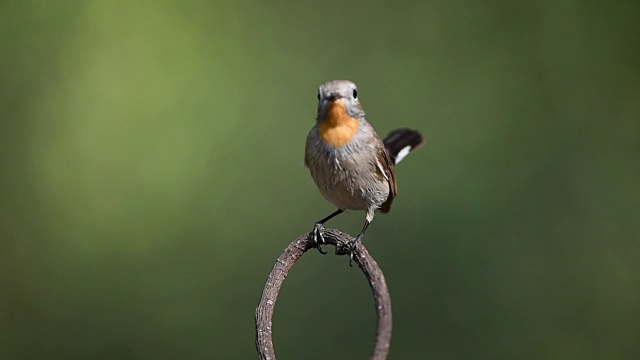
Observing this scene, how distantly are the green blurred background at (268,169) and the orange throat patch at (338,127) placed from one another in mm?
2000

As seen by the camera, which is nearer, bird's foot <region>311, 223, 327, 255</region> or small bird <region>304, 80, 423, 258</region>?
bird's foot <region>311, 223, 327, 255</region>

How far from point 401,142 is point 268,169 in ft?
5.38

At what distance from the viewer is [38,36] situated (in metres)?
5.10

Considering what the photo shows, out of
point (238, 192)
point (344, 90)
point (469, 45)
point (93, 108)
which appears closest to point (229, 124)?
point (238, 192)

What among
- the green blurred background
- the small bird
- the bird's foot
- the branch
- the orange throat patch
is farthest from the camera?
the green blurred background

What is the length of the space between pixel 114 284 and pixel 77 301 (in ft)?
0.82

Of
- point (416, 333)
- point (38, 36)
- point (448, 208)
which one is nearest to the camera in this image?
point (416, 333)

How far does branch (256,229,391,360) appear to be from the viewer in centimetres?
143

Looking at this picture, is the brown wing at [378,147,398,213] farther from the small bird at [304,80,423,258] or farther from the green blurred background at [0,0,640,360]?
the green blurred background at [0,0,640,360]

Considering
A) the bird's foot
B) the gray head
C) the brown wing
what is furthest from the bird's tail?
the bird's foot

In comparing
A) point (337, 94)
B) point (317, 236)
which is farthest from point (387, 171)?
point (317, 236)

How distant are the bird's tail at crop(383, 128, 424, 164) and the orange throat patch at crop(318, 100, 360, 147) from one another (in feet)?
2.81

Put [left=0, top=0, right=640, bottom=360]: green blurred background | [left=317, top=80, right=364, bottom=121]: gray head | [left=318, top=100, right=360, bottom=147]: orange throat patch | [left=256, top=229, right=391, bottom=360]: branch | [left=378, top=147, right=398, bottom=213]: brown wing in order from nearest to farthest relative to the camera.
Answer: [left=256, top=229, right=391, bottom=360]: branch → [left=317, top=80, right=364, bottom=121]: gray head → [left=318, top=100, right=360, bottom=147]: orange throat patch → [left=378, top=147, right=398, bottom=213]: brown wing → [left=0, top=0, right=640, bottom=360]: green blurred background

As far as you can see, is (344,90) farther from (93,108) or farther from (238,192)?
(93,108)
